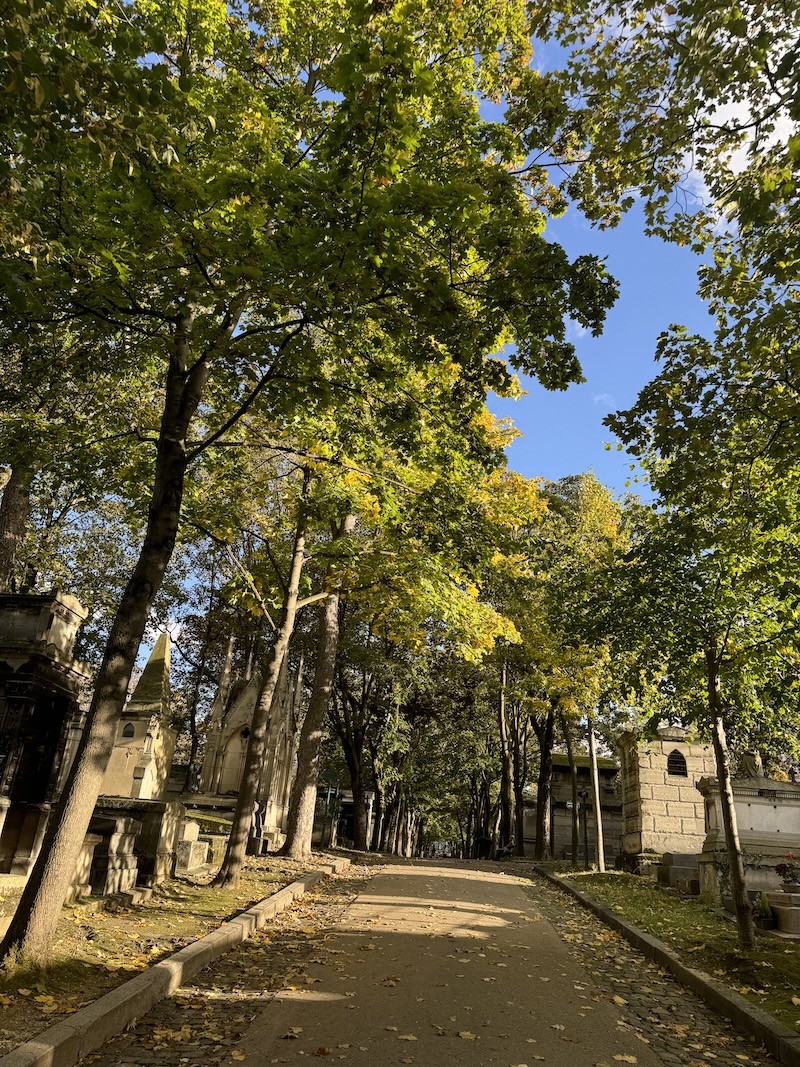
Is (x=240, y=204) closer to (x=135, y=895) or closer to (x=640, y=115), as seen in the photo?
(x=640, y=115)

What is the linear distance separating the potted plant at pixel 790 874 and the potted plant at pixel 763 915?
3.87 ft

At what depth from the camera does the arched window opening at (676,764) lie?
22203mm

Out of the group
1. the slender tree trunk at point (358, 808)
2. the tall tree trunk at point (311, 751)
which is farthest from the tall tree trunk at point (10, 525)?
the slender tree trunk at point (358, 808)

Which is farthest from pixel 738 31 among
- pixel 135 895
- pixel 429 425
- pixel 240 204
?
pixel 135 895

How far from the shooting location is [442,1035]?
17.6 ft

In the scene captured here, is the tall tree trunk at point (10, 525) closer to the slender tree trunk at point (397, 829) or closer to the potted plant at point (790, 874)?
the potted plant at point (790, 874)

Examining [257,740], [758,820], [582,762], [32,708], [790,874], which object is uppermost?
[582,762]

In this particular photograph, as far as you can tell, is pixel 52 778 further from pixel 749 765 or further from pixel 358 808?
pixel 358 808

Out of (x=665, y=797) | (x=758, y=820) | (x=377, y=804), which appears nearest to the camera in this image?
(x=758, y=820)

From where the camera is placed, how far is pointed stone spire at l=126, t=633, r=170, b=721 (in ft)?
58.7

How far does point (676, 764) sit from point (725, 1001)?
16.8m

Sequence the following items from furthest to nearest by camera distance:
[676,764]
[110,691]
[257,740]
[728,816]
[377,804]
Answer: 1. [377,804]
2. [676,764]
3. [257,740]
4. [728,816]
5. [110,691]

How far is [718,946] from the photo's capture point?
29.8 ft

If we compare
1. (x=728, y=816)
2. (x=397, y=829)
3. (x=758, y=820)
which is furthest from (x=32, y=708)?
(x=397, y=829)
